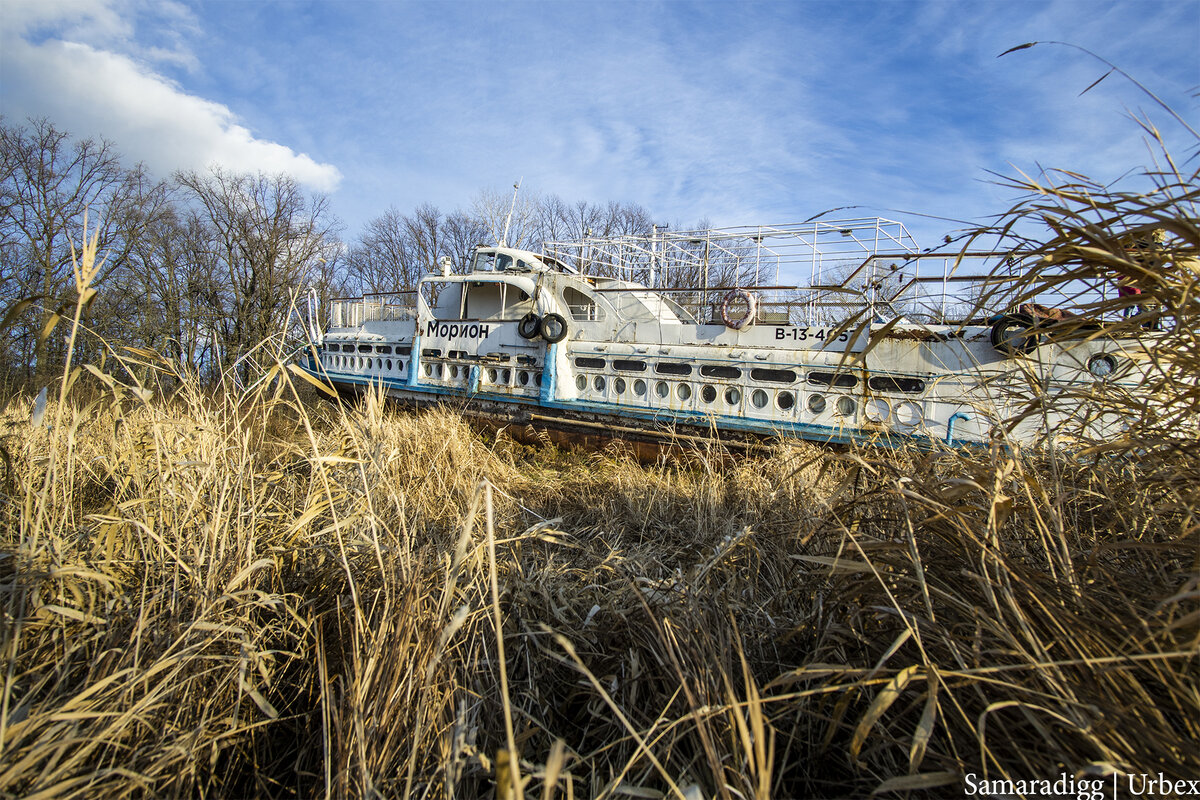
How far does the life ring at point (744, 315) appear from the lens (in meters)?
6.95

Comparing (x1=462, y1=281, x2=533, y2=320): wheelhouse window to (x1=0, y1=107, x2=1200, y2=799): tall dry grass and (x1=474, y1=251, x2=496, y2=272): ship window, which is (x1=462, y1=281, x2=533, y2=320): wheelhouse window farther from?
(x1=0, y1=107, x2=1200, y2=799): tall dry grass

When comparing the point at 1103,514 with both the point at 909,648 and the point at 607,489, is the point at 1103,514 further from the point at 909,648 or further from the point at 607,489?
the point at 607,489

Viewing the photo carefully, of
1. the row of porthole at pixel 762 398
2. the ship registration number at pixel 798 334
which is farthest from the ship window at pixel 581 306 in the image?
the ship registration number at pixel 798 334

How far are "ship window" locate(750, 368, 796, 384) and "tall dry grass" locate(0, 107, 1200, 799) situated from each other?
4131mm

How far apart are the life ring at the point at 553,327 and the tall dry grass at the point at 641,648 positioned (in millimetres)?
5494

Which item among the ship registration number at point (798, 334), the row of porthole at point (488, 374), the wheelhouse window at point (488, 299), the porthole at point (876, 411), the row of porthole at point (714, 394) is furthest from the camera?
the wheelhouse window at point (488, 299)

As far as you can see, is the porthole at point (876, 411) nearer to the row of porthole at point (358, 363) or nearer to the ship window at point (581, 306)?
the ship window at point (581, 306)

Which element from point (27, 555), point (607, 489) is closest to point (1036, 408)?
point (27, 555)

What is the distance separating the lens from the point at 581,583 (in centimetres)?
232

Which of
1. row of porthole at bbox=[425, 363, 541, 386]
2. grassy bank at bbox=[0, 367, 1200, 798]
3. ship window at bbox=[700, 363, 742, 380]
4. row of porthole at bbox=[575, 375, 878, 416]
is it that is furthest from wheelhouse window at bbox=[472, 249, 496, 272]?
grassy bank at bbox=[0, 367, 1200, 798]

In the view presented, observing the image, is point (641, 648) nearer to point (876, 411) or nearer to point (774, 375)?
point (876, 411)

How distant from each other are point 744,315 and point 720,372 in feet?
3.78

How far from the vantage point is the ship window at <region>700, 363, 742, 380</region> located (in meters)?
6.42

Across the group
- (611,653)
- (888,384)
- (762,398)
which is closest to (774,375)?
(762,398)
